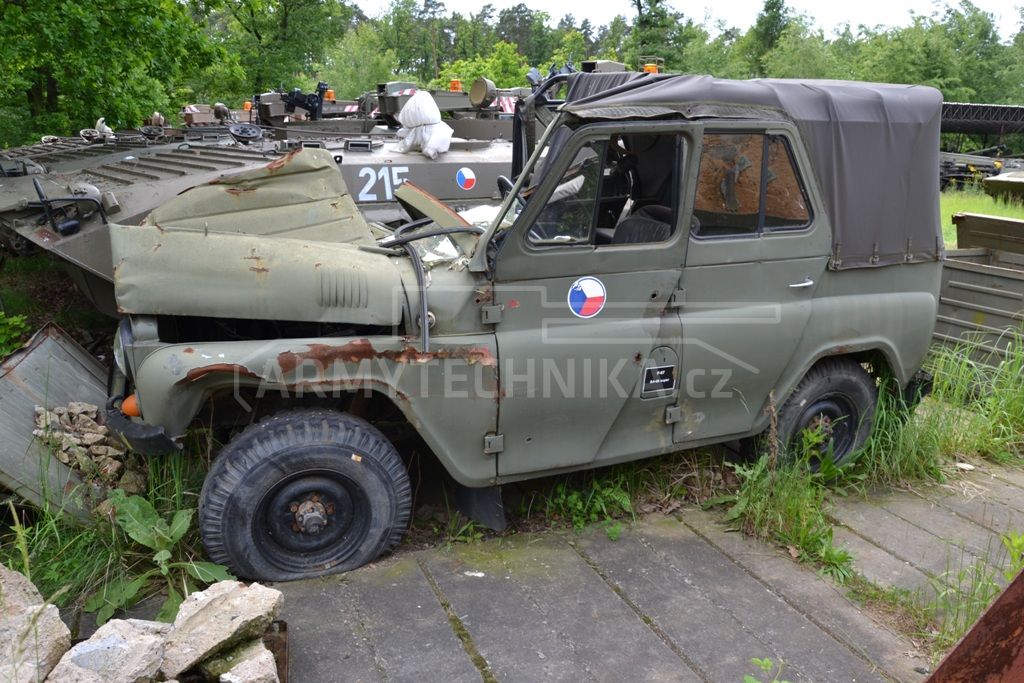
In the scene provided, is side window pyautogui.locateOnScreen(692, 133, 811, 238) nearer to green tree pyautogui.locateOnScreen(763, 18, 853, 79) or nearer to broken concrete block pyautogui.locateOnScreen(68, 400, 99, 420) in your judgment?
broken concrete block pyautogui.locateOnScreen(68, 400, 99, 420)

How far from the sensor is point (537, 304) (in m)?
3.82

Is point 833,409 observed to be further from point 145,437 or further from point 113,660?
point 113,660

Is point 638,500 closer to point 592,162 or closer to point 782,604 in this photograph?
point 782,604

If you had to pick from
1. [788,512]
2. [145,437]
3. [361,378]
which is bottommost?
[788,512]

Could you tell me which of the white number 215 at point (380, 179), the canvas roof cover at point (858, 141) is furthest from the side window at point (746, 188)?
the white number 215 at point (380, 179)

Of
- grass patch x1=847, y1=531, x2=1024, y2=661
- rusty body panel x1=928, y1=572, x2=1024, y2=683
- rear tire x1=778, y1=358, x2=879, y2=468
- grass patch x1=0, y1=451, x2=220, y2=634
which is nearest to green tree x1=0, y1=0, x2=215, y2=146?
grass patch x1=0, y1=451, x2=220, y2=634

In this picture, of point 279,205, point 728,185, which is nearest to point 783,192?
point 728,185

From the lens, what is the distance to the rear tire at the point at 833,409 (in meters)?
4.61

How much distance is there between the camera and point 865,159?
4.37m

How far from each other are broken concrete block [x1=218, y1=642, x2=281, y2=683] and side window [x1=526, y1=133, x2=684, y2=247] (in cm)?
193

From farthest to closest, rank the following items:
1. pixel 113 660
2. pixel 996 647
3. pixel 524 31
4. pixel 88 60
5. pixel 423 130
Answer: pixel 524 31 < pixel 88 60 < pixel 423 130 < pixel 113 660 < pixel 996 647

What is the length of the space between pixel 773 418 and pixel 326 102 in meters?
11.4

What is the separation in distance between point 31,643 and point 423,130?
5437 millimetres

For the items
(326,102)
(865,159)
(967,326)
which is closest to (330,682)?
(865,159)
